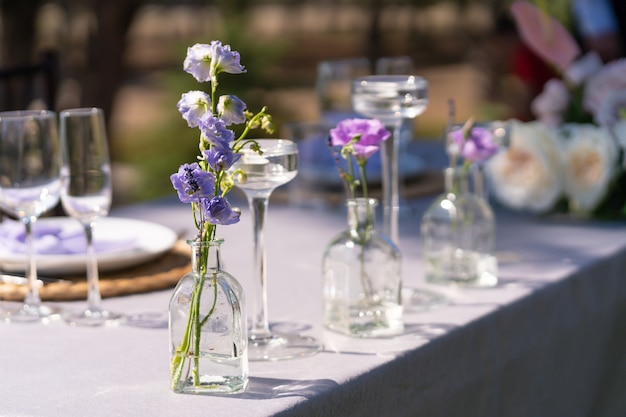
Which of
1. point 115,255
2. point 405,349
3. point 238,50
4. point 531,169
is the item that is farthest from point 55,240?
point 238,50

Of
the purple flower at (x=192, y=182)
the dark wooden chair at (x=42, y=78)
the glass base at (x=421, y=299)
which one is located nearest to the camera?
the purple flower at (x=192, y=182)

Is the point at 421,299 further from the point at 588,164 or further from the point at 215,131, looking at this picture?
the point at 588,164

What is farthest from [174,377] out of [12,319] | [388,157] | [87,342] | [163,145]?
[163,145]

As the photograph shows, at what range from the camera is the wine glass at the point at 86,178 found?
1.32m

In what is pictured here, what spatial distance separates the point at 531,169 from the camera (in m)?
1.99

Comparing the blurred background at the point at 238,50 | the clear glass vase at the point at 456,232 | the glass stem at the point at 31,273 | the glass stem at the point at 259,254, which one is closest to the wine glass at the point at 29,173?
the glass stem at the point at 31,273

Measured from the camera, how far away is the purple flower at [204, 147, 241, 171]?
0.98 metres

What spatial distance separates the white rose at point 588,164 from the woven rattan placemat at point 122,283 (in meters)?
0.76

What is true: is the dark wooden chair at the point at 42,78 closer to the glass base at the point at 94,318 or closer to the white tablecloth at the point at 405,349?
the white tablecloth at the point at 405,349

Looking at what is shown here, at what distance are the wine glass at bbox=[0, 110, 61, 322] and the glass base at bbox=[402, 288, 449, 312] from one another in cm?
44

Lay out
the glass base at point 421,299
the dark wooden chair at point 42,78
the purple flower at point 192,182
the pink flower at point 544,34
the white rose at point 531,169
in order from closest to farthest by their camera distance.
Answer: the purple flower at point 192,182 → the glass base at point 421,299 → the pink flower at point 544,34 → the white rose at point 531,169 → the dark wooden chair at point 42,78

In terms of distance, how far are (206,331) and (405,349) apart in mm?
256

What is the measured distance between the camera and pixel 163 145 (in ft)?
19.7

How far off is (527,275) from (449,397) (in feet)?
1.14
